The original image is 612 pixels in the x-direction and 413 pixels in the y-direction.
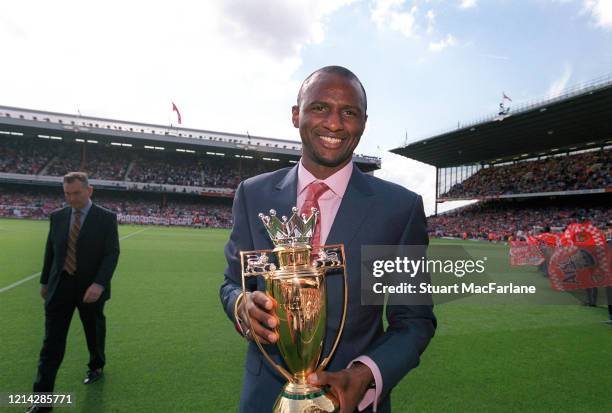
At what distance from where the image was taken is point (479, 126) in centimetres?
3512

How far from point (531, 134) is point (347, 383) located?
1607 inches

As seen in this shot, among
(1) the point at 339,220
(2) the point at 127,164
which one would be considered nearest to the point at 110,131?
(2) the point at 127,164

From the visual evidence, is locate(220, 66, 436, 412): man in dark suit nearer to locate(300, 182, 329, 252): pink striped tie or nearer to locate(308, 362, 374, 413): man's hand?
locate(300, 182, 329, 252): pink striped tie

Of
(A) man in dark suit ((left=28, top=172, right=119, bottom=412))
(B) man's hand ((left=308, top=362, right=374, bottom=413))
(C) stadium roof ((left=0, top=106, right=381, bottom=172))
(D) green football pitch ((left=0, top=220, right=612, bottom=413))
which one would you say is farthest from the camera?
(C) stadium roof ((left=0, top=106, right=381, bottom=172))

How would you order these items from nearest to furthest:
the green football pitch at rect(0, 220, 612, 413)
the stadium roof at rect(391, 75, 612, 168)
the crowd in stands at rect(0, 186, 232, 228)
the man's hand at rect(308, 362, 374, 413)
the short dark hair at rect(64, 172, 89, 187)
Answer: the man's hand at rect(308, 362, 374, 413)
the green football pitch at rect(0, 220, 612, 413)
the short dark hair at rect(64, 172, 89, 187)
the stadium roof at rect(391, 75, 612, 168)
the crowd in stands at rect(0, 186, 232, 228)

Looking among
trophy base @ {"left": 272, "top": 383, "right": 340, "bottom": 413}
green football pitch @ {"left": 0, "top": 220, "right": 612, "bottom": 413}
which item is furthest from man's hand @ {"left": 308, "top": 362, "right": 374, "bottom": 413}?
green football pitch @ {"left": 0, "top": 220, "right": 612, "bottom": 413}

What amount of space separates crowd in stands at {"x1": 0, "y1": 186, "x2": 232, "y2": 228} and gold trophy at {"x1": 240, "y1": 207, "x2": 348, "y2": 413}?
39477 millimetres

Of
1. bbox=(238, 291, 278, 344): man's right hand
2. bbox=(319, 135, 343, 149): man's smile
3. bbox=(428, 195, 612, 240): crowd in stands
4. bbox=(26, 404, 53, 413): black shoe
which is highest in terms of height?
bbox=(428, 195, 612, 240): crowd in stands

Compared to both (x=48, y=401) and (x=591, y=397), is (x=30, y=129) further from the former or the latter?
(x=591, y=397)

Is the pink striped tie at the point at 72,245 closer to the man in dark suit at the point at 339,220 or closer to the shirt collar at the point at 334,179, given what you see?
the man in dark suit at the point at 339,220

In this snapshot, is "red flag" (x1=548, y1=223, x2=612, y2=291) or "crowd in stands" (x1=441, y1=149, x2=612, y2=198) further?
"crowd in stands" (x1=441, y1=149, x2=612, y2=198)

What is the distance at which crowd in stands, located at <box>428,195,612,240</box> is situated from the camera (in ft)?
108

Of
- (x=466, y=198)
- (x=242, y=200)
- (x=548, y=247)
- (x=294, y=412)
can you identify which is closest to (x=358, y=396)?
(x=294, y=412)

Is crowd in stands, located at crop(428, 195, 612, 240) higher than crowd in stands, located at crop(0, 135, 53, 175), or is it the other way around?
crowd in stands, located at crop(0, 135, 53, 175)
